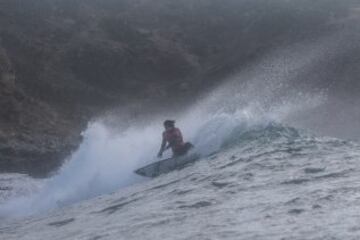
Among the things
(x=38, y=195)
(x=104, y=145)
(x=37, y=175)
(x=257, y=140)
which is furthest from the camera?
(x=37, y=175)

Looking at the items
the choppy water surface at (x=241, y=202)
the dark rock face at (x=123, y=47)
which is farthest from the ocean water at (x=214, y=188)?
the dark rock face at (x=123, y=47)

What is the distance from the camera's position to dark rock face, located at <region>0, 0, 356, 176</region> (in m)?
32.8

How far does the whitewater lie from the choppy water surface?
0.06ft

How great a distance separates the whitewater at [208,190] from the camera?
9594 mm

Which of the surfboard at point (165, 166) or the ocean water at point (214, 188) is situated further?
the surfboard at point (165, 166)

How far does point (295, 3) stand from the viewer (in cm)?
4306

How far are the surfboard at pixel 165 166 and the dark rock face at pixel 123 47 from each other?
11.9 meters

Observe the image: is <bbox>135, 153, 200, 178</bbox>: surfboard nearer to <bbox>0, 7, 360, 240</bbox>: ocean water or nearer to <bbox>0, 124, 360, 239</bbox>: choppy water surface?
<bbox>0, 7, 360, 240</bbox>: ocean water

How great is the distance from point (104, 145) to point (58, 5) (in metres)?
23.4

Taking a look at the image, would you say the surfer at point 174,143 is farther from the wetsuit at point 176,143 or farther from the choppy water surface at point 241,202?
the choppy water surface at point 241,202

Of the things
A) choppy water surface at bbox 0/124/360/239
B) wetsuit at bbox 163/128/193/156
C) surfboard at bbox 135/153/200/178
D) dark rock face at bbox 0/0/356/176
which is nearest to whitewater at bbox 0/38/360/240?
choppy water surface at bbox 0/124/360/239

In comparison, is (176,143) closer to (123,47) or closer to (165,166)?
(165,166)

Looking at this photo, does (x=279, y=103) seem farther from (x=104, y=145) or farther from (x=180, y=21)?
(x=180, y=21)

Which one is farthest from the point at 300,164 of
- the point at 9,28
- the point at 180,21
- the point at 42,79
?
the point at 180,21
